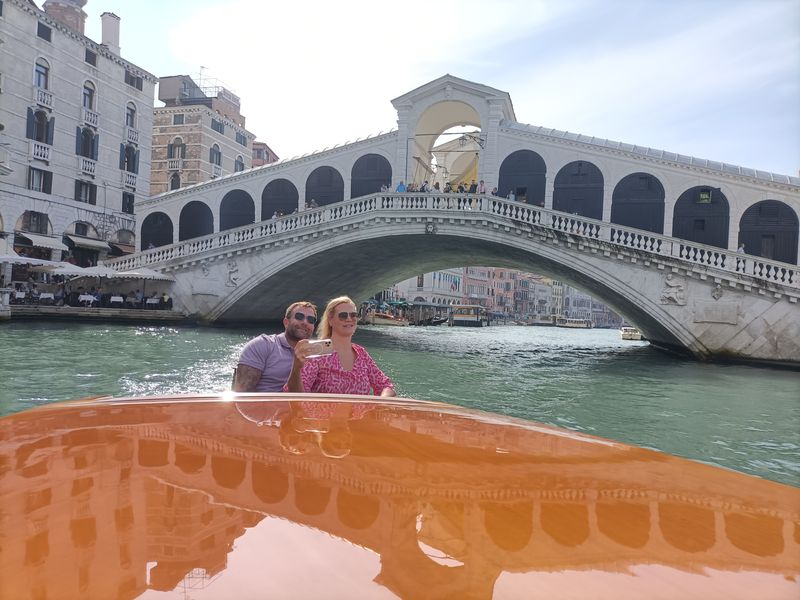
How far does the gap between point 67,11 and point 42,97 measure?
517cm

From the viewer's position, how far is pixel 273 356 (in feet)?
10.1

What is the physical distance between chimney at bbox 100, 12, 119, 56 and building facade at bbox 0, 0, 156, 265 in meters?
0.04

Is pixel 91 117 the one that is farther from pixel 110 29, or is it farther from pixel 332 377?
pixel 332 377

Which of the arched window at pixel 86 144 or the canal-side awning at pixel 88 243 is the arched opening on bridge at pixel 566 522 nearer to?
the canal-side awning at pixel 88 243

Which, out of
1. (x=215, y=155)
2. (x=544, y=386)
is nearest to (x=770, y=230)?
(x=544, y=386)

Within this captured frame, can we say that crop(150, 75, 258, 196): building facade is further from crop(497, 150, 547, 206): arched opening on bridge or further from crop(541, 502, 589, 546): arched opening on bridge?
crop(541, 502, 589, 546): arched opening on bridge

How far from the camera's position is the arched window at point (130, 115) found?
21.6 m

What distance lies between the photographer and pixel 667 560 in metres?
0.86

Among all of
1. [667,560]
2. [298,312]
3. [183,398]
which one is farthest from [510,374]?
[667,560]

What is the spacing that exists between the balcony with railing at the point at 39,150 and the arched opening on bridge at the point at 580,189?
16.0 metres

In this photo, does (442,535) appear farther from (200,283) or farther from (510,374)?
(200,283)

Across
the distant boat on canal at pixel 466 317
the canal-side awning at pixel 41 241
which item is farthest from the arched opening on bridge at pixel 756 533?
the distant boat on canal at pixel 466 317

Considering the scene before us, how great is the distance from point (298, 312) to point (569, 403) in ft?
14.3

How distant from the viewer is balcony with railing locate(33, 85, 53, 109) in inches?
703
